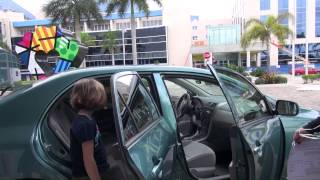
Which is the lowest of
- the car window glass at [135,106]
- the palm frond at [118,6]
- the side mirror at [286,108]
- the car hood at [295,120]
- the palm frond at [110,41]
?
the car hood at [295,120]

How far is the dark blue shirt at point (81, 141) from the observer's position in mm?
2408

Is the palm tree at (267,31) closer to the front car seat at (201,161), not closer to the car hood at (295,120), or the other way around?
the car hood at (295,120)

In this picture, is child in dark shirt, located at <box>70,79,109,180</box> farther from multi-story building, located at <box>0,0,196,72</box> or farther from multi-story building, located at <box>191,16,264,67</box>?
multi-story building, located at <box>0,0,196,72</box>

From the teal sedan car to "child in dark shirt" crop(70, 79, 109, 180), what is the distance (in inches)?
5.4

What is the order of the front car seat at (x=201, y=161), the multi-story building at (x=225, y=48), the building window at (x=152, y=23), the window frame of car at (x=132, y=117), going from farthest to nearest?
1. the building window at (x=152, y=23)
2. the multi-story building at (x=225, y=48)
3. the front car seat at (x=201, y=161)
4. the window frame of car at (x=132, y=117)

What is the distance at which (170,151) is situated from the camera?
2.64 meters

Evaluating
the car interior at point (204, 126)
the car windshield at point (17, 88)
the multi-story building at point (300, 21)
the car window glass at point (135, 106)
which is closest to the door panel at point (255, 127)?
the car interior at point (204, 126)

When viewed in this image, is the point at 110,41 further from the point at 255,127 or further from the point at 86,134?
the point at 86,134

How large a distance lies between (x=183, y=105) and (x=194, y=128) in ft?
1.40

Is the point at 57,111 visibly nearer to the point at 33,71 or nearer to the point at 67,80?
the point at 67,80

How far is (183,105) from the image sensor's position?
489 centimetres

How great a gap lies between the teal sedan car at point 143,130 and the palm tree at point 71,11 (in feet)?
118

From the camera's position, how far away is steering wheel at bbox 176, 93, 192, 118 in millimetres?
4809

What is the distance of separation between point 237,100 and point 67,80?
1.41 metres
